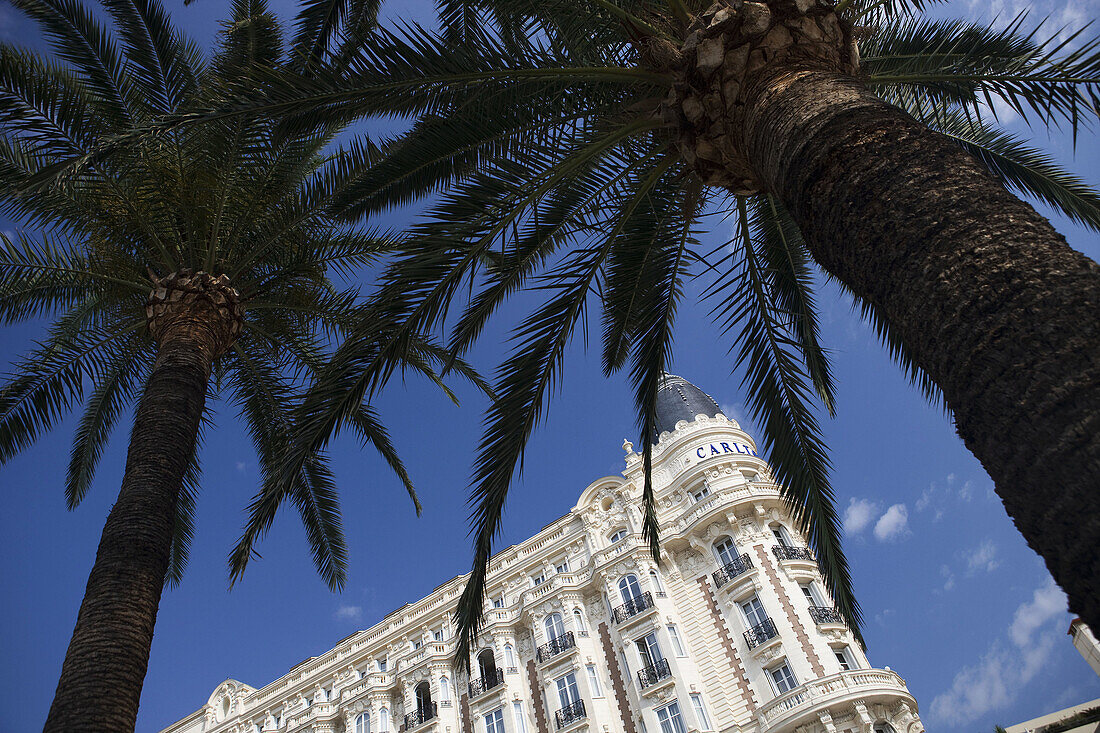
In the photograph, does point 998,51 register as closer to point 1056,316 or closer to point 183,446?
point 1056,316

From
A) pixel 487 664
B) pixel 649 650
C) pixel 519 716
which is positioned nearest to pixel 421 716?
pixel 487 664

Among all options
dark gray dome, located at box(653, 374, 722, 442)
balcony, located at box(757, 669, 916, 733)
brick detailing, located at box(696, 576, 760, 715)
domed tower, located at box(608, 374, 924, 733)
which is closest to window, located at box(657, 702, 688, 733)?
domed tower, located at box(608, 374, 924, 733)

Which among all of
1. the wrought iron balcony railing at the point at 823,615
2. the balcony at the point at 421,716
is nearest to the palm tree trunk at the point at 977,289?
the wrought iron balcony railing at the point at 823,615

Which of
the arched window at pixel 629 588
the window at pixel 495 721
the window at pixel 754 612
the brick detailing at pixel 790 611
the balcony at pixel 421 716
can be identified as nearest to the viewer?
the brick detailing at pixel 790 611

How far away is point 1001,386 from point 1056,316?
14.5 inches

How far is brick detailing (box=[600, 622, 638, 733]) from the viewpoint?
1129 inches

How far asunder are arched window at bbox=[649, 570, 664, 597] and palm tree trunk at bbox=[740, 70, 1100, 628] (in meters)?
28.5

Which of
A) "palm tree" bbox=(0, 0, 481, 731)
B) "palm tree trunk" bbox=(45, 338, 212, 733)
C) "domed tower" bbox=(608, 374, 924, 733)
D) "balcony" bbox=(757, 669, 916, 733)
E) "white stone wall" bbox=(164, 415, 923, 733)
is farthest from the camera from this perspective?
"white stone wall" bbox=(164, 415, 923, 733)

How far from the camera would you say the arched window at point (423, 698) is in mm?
33969

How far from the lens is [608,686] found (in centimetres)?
3033

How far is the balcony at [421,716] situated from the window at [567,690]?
6.13 metres

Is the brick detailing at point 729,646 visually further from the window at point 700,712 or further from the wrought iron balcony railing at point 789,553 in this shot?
the wrought iron balcony railing at point 789,553

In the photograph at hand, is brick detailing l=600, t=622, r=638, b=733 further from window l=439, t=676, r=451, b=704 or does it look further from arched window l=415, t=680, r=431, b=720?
arched window l=415, t=680, r=431, b=720

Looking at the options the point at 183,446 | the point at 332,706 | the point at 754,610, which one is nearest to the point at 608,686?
the point at 754,610
